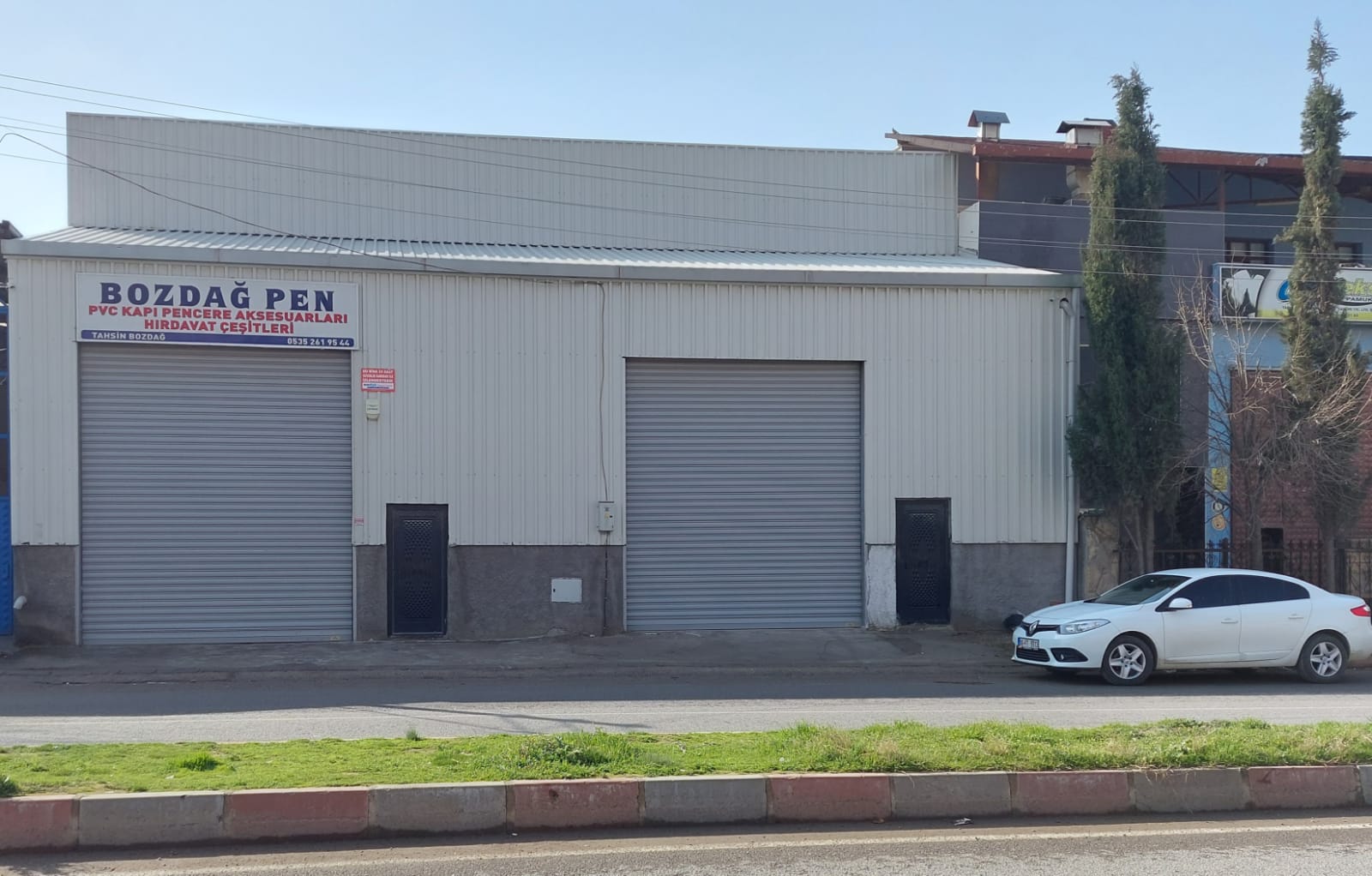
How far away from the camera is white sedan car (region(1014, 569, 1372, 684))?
14523mm

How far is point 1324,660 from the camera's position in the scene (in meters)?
15.0

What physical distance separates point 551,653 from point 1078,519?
29.1 feet

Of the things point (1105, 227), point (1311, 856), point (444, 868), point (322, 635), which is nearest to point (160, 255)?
point (322, 635)

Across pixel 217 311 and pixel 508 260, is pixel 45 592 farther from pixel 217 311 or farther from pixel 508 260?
pixel 508 260

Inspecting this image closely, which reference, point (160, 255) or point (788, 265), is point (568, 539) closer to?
point (788, 265)

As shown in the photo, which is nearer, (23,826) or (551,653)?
(23,826)

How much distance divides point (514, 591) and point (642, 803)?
35.3 feet

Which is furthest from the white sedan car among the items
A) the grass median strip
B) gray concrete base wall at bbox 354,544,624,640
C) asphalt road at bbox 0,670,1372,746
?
gray concrete base wall at bbox 354,544,624,640

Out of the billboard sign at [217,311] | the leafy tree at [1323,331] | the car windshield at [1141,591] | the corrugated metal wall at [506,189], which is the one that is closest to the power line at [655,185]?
the corrugated metal wall at [506,189]

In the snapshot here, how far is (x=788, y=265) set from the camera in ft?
64.1

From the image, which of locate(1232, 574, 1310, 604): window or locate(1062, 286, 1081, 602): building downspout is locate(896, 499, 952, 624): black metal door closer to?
locate(1062, 286, 1081, 602): building downspout

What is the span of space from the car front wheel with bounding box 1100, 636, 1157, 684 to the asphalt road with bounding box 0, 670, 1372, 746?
0.18 meters

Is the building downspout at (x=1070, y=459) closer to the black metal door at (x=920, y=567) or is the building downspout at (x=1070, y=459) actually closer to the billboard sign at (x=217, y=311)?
the black metal door at (x=920, y=567)

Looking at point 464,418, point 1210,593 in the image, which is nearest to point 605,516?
point 464,418
